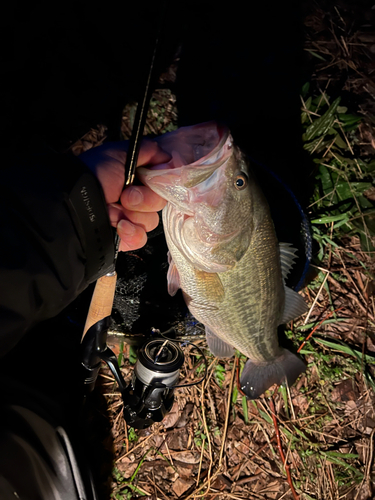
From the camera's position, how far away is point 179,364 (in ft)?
7.71

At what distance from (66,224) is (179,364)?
1.29m

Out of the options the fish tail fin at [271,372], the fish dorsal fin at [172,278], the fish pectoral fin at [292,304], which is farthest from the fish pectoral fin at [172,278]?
the fish tail fin at [271,372]

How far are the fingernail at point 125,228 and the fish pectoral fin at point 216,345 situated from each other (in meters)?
1.15

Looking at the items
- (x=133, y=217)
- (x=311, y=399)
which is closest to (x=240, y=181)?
(x=133, y=217)

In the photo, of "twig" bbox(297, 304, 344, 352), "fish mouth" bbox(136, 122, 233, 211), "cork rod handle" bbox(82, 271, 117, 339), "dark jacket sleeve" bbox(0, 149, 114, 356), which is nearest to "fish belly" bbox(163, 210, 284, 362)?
"fish mouth" bbox(136, 122, 233, 211)

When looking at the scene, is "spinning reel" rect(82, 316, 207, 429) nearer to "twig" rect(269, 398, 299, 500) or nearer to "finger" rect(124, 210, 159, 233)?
"finger" rect(124, 210, 159, 233)

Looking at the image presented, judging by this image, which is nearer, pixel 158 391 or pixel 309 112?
pixel 158 391

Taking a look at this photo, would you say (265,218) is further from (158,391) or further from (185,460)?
(185,460)

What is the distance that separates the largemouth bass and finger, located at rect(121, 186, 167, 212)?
6 centimetres

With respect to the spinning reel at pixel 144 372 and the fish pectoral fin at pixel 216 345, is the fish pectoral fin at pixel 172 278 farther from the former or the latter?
the fish pectoral fin at pixel 216 345

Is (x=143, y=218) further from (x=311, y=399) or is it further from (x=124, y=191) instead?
(x=311, y=399)

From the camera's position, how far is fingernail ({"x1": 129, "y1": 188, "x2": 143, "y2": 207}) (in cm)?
184

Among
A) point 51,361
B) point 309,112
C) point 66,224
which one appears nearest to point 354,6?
point 309,112

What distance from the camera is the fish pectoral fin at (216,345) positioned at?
8.94 feet
